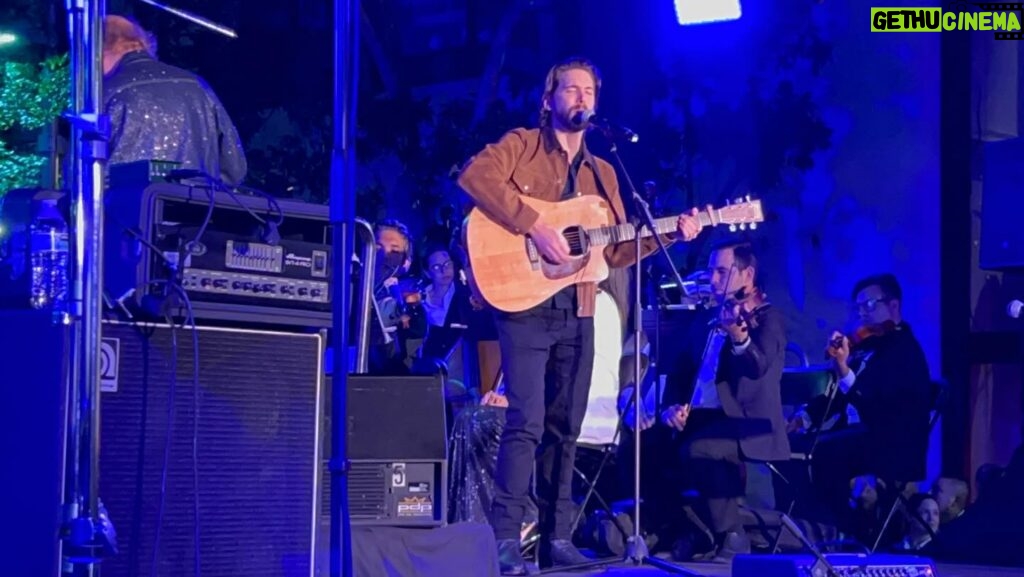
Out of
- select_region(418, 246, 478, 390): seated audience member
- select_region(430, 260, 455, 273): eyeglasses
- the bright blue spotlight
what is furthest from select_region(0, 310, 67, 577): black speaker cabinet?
the bright blue spotlight

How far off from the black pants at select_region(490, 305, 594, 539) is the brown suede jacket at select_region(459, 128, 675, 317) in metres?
0.17

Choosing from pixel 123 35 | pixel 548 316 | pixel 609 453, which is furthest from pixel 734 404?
pixel 123 35

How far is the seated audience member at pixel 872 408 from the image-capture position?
25.2ft

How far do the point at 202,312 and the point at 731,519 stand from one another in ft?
13.6

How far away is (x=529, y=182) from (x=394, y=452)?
6.11 ft

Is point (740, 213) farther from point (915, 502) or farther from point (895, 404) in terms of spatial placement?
point (915, 502)

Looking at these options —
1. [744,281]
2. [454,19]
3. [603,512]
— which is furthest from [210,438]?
[454,19]

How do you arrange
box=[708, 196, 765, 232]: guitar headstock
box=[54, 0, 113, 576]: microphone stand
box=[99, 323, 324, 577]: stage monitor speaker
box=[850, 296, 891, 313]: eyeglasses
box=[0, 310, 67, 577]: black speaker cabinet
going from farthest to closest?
box=[850, 296, 891, 313]: eyeglasses
box=[708, 196, 765, 232]: guitar headstock
box=[99, 323, 324, 577]: stage monitor speaker
box=[0, 310, 67, 577]: black speaker cabinet
box=[54, 0, 113, 576]: microphone stand

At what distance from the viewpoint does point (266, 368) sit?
4.03 m

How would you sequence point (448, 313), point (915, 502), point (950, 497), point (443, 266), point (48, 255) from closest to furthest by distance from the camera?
point (48, 255), point (915, 502), point (950, 497), point (448, 313), point (443, 266)

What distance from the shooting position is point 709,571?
258 inches

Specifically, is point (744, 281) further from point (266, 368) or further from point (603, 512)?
point (266, 368)

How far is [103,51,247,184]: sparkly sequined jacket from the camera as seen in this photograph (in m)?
4.39

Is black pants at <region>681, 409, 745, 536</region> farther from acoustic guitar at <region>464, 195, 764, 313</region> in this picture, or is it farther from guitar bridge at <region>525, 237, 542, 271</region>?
guitar bridge at <region>525, 237, 542, 271</region>
